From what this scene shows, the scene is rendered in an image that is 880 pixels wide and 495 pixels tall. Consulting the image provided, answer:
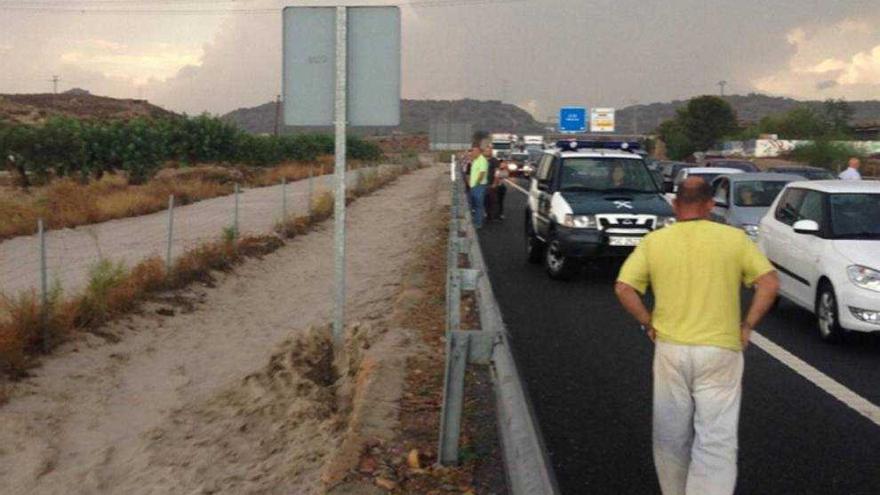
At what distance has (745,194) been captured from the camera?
18.4 metres

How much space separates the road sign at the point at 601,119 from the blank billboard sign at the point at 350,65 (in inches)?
1817

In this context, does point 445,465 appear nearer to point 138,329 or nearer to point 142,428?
point 142,428

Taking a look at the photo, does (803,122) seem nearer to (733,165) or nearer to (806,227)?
(733,165)

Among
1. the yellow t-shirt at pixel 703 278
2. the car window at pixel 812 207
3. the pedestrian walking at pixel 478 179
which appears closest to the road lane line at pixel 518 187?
the pedestrian walking at pixel 478 179

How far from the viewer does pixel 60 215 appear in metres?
29.2

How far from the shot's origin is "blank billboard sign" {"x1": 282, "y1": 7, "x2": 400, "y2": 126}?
402 inches

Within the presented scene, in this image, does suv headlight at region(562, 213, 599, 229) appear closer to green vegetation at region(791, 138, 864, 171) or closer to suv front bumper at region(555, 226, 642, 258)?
suv front bumper at region(555, 226, 642, 258)

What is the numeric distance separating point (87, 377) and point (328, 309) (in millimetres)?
4994

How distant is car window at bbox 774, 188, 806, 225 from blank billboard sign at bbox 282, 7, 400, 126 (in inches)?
206

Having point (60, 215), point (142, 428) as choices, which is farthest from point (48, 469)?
point (60, 215)

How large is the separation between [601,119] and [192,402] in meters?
46.7

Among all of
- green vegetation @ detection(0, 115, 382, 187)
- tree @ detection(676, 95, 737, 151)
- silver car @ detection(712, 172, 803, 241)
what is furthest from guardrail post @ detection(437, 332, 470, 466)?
tree @ detection(676, 95, 737, 151)

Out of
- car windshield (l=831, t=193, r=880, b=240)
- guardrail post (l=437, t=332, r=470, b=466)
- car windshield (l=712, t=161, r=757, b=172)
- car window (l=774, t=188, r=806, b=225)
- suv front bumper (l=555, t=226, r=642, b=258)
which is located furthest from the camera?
car windshield (l=712, t=161, r=757, b=172)

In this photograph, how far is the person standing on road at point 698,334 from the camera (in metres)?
5.40
